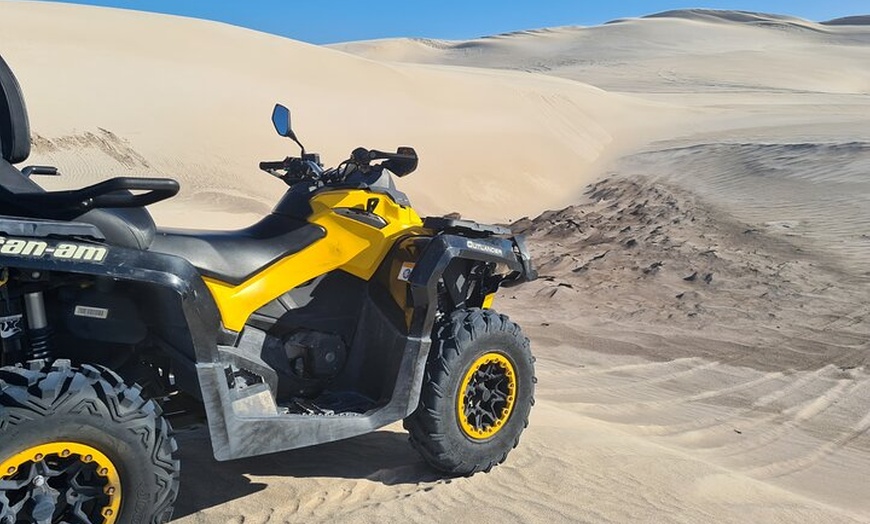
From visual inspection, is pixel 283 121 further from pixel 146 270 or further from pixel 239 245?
pixel 146 270

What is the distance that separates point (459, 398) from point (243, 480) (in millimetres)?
1104

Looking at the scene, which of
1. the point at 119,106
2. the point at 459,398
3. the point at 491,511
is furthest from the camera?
the point at 119,106

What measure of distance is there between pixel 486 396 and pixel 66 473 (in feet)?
6.87

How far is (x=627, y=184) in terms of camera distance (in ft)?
61.7

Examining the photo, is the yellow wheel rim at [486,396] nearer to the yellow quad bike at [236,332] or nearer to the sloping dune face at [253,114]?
the yellow quad bike at [236,332]

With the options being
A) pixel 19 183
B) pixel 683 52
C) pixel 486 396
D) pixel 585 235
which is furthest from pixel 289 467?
pixel 683 52

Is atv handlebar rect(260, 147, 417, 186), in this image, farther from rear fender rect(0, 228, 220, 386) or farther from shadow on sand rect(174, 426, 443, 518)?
shadow on sand rect(174, 426, 443, 518)

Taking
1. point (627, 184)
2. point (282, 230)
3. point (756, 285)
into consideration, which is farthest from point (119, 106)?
point (282, 230)

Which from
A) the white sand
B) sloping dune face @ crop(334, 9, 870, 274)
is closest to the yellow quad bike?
the white sand

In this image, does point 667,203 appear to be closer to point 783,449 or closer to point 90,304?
point 783,449

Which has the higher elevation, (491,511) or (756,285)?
(491,511)

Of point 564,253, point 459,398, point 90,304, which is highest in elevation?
point 90,304

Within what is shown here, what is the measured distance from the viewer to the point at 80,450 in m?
2.66

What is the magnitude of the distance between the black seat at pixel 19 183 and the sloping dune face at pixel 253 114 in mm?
12579
